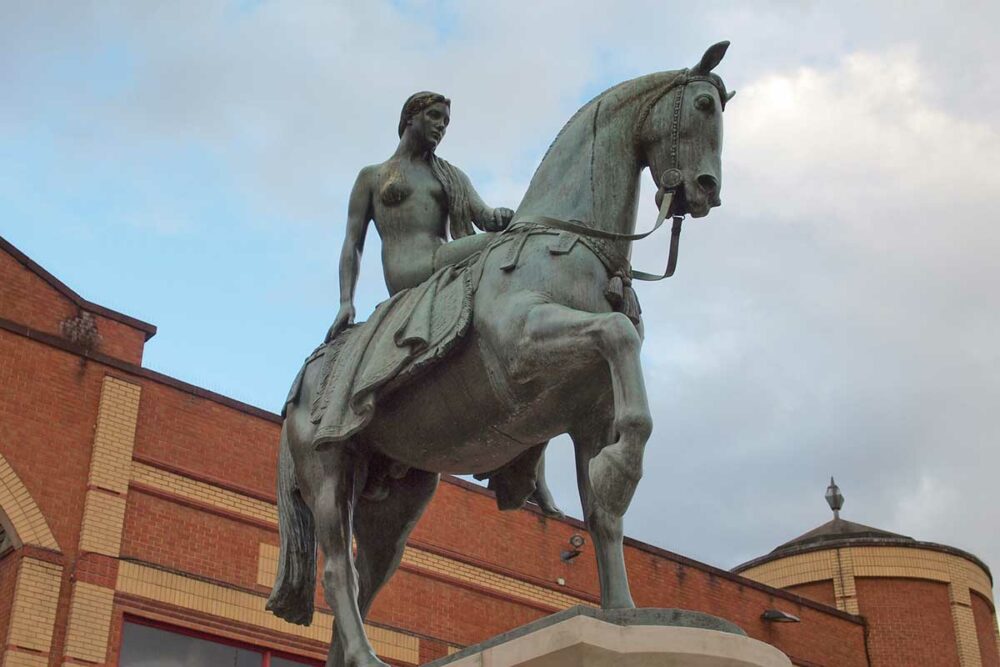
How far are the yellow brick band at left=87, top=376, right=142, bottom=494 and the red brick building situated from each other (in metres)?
0.02

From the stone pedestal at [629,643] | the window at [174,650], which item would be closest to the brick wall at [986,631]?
the window at [174,650]

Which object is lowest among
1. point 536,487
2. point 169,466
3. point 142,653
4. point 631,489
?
point 631,489

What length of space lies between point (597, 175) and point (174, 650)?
14016 millimetres

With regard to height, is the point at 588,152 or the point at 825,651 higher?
the point at 825,651

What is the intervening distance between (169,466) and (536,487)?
13.8 meters

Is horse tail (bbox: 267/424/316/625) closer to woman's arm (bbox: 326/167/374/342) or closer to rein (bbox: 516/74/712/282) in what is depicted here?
woman's arm (bbox: 326/167/374/342)

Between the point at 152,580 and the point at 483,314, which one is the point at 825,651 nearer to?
the point at 152,580

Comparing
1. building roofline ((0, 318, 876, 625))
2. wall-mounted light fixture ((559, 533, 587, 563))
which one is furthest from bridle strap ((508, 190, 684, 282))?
wall-mounted light fixture ((559, 533, 587, 563))

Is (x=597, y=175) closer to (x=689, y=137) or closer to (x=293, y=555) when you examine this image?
(x=689, y=137)

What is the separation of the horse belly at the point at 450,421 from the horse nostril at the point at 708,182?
1.23 m

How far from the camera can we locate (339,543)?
22.8 ft

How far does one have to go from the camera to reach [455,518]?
76.4ft

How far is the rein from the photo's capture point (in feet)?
21.8

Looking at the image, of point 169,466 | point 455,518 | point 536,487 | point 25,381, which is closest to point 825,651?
point 455,518
